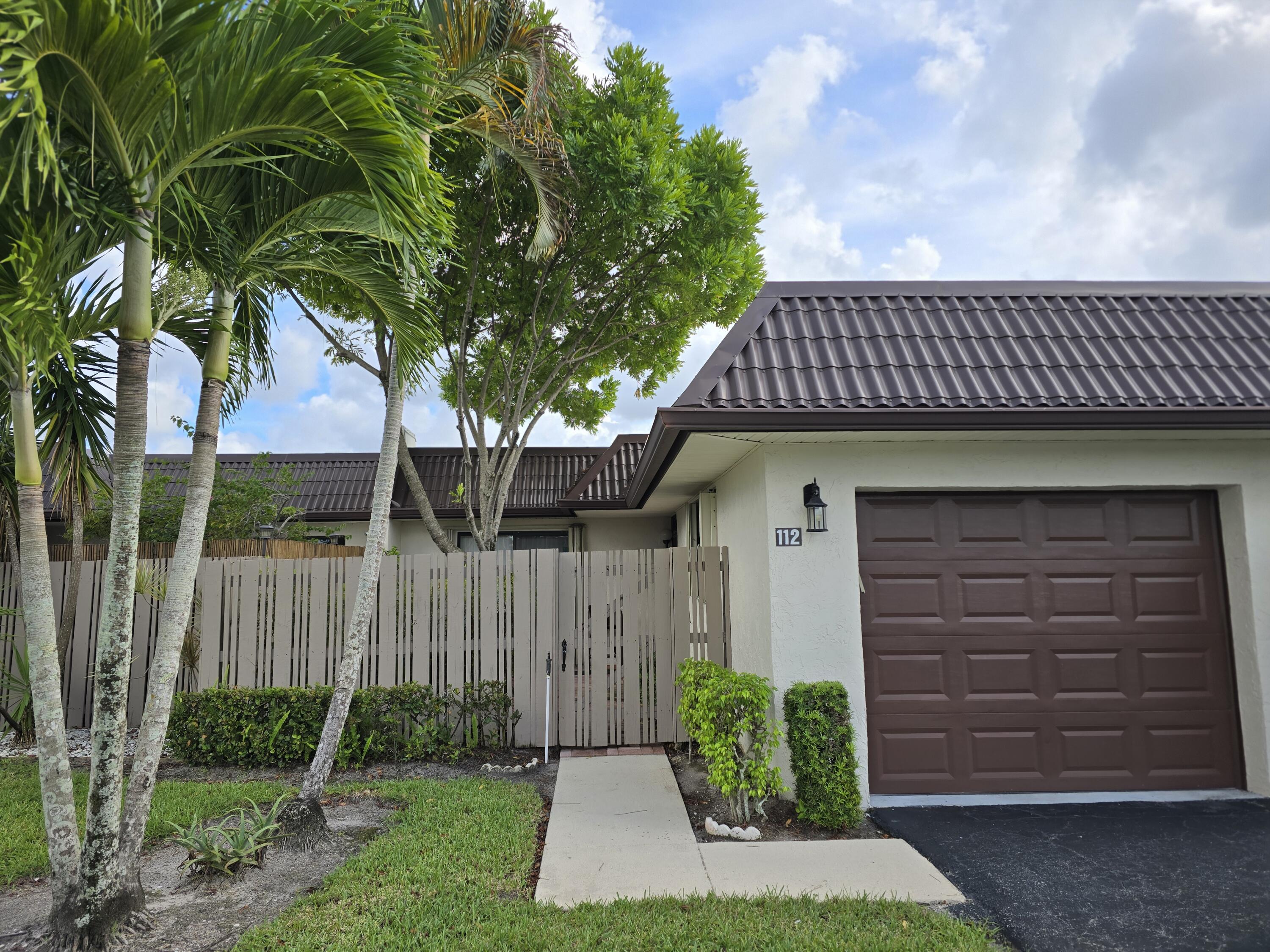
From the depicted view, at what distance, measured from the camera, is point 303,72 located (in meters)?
3.05

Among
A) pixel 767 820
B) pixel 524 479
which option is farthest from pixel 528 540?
pixel 767 820

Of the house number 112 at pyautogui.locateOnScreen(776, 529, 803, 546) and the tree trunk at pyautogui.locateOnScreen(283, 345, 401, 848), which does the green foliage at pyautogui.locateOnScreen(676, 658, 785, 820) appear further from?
the tree trunk at pyautogui.locateOnScreen(283, 345, 401, 848)

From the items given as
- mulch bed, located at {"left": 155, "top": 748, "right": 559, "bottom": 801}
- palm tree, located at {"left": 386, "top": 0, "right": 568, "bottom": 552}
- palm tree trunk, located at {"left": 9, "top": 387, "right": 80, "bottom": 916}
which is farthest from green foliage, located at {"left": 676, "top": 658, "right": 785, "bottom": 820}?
palm tree, located at {"left": 386, "top": 0, "right": 568, "bottom": 552}

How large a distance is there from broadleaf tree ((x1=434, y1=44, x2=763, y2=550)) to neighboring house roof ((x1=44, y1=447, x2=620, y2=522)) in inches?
62.7

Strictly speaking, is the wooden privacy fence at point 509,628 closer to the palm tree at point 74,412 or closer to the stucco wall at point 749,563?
the stucco wall at point 749,563

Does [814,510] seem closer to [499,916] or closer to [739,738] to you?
[739,738]

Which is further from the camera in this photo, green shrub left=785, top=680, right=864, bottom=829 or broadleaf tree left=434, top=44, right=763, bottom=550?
broadleaf tree left=434, top=44, right=763, bottom=550

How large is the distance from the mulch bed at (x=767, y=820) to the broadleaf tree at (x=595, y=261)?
6117mm

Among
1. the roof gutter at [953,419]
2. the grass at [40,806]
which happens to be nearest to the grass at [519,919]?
the grass at [40,806]

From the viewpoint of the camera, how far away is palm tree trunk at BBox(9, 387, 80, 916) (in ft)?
10.7

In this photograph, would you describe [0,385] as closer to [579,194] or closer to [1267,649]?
[579,194]

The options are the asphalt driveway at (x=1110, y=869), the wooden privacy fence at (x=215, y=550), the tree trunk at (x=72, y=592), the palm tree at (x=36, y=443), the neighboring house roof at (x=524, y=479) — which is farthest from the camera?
the neighboring house roof at (x=524, y=479)

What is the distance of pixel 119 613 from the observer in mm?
3361

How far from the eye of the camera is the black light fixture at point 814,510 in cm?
550
